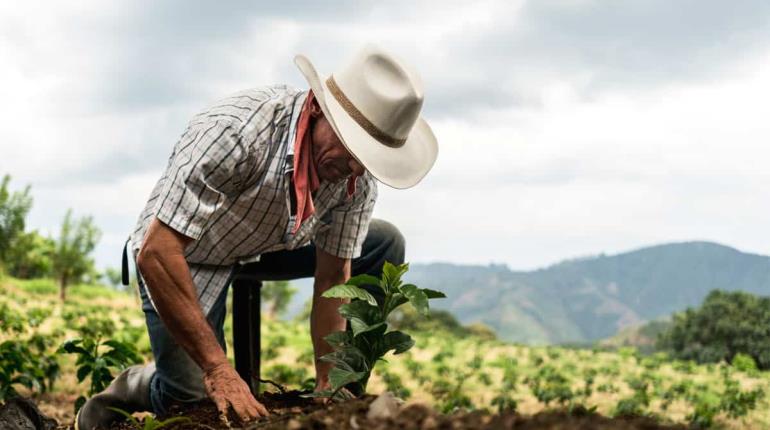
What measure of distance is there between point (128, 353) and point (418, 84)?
254 centimetres

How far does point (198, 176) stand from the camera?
9.65ft

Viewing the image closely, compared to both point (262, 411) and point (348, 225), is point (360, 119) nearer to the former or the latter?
point (348, 225)

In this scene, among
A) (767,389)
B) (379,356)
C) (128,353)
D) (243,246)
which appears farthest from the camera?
(767,389)

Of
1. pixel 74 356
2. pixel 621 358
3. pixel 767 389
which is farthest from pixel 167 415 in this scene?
pixel 621 358

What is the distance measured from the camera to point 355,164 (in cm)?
302

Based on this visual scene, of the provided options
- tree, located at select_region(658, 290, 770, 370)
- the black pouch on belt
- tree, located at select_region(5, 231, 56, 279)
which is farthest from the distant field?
tree, located at select_region(658, 290, 770, 370)

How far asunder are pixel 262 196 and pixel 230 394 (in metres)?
0.88

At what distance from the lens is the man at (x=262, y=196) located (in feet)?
9.48

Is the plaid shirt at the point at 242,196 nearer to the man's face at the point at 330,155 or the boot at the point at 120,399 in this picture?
the man's face at the point at 330,155

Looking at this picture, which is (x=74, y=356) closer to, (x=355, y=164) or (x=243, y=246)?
(x=243, y=246)

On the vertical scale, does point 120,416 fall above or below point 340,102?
below

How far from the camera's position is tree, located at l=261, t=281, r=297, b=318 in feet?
104

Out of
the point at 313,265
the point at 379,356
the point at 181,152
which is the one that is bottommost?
the point at 379,356

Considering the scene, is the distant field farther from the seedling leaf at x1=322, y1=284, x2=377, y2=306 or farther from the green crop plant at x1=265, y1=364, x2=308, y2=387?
the seedling leaf at x1=322, y1=284, x2=377, y2=306
